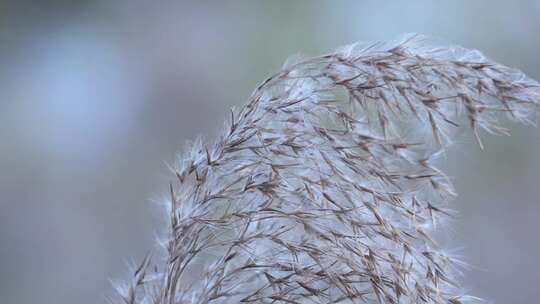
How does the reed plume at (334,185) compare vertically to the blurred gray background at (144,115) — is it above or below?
above

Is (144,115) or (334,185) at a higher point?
(334,185)

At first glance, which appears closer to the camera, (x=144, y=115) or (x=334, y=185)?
(x=334, y=185)

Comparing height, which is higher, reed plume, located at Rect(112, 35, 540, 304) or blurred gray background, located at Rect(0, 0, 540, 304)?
reed plume, located at Rect(112, 35, 540, 304)

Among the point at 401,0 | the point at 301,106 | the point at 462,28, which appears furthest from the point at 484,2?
the point at 301,106

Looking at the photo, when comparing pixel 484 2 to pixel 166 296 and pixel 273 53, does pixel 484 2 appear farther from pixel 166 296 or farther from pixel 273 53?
pixel 166 296

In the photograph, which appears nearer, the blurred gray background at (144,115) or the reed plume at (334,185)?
the reed plume at (334,185)
